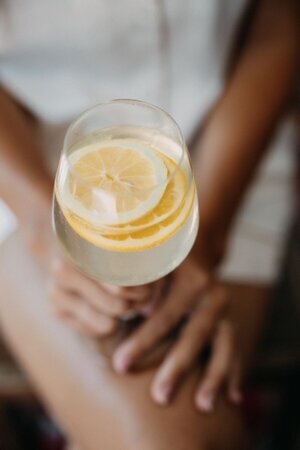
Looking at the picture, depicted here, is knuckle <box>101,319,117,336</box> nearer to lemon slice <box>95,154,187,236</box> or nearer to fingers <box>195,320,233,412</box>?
fingers <box>195,320,233,412</box>

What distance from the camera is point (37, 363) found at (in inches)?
31.9

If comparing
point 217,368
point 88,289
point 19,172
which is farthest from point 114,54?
point 217,368

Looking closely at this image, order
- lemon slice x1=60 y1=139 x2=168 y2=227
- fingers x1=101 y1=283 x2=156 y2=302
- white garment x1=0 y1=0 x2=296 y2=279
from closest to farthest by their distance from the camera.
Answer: lemon slice x1=60 y1=139 x2=168 y2=227 → fingers x1=101 y1=283 x2=156 y2=302 → white garment x1=0 y1=0 x2=296 y2=279

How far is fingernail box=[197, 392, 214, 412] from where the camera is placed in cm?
75

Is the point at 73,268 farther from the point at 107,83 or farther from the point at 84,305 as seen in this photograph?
the point at 107,83

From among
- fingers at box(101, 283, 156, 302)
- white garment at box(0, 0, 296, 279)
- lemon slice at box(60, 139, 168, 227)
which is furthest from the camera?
white garment at box(0, 0, 296, 279)

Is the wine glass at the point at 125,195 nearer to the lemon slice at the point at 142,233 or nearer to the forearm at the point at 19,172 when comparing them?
the lemon slice at the point at 142,233

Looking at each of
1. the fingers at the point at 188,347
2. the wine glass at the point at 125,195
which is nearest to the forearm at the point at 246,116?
the fingers at the point at 188,347

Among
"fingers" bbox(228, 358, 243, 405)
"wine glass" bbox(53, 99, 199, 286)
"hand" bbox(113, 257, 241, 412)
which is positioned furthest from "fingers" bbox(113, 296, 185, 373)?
"wine glass" bbox(53, 99, 199, 286)

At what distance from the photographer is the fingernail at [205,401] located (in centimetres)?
75

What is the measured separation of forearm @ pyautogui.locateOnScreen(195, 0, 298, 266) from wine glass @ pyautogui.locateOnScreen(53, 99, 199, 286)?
322mm

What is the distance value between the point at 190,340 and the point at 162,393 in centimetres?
8

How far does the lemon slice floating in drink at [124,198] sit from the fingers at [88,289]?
20 centimetres

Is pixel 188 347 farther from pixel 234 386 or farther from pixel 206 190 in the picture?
pixel 206 190
